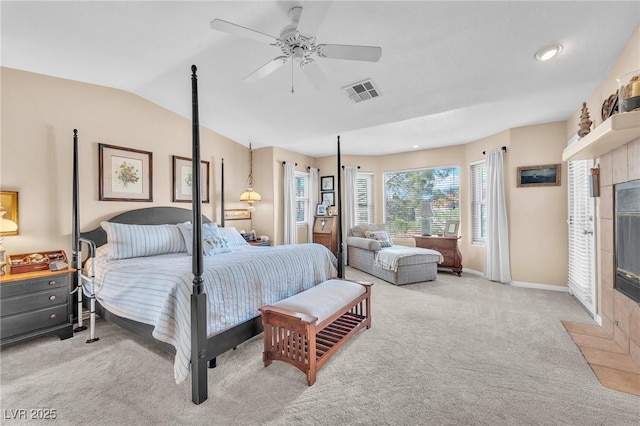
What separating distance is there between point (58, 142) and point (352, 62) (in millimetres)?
3365

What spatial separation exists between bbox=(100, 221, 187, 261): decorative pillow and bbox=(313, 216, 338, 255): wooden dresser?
10.3ft

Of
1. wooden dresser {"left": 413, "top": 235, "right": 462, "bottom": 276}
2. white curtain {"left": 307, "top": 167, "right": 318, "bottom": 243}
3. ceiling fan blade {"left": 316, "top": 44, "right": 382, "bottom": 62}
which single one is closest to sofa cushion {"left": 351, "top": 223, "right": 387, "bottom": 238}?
wooden dresser {"left": 413, "top": 235, "right": 462, "bottom": 276}

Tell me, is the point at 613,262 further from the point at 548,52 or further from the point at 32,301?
the point at 32,301

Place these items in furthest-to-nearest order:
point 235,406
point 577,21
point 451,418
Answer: point 577,21
point 235,406
point 451,418

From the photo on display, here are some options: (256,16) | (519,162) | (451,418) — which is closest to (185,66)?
(256,16)

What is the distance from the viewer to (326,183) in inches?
265

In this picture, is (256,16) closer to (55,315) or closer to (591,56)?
(591,56)

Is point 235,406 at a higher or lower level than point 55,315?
lower

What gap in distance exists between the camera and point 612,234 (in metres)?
2.64

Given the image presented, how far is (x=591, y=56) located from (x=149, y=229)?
4928 millimetres

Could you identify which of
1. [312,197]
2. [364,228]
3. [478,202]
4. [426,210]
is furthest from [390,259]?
[312,197]

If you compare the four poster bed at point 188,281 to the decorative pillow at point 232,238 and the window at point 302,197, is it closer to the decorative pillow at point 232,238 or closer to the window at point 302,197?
the decorative pillow at point 232,238

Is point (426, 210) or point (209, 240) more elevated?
point (426, 210)

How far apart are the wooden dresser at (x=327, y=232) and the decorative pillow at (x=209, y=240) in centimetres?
285
